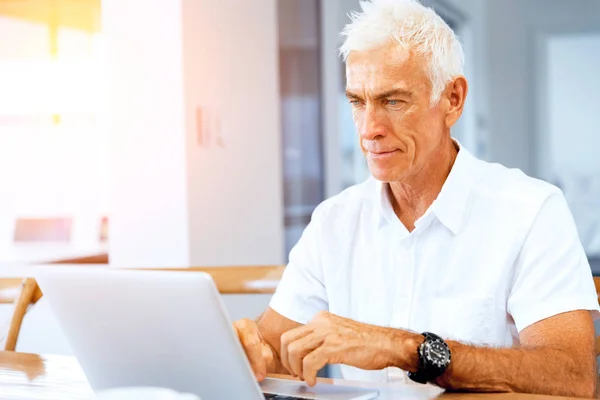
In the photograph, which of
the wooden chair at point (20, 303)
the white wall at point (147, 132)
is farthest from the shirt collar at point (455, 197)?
the white wall at point (147, 132)

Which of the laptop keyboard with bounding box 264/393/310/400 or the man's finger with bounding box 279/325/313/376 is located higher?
the man's finger with bounding box 279/325/313/376

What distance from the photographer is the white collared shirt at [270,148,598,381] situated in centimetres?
149

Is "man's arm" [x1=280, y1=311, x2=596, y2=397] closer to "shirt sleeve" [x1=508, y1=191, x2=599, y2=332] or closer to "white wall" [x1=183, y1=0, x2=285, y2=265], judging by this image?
"shirt sleeve" [x1=508, y1=191, x2=599, y2=332]

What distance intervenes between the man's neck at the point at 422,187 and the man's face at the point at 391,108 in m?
0.04

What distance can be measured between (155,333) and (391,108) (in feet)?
2.25

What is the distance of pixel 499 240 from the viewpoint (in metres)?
1.57

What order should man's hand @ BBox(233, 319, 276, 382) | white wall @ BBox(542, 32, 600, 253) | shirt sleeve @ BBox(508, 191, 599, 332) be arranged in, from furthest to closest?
white wall @ BBox(542, 32, 600, 253)
shirt sleeve @ BBox(508, 191, 599, 332)
man's hand @ BBox(233, 319, 276, 382)

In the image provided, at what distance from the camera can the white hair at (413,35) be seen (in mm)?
1590

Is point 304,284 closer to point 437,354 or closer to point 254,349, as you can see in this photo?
point 254,349

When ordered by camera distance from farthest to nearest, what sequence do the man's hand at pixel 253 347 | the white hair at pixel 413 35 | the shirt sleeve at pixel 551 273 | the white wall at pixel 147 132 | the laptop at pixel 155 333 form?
the white wall at pixel 147 132 → the white hair at pixel 413 35 → the shirt sleeve at pixel 551 273 → the man's hand at pixel 253 347 → the laptop at pixel 155 333

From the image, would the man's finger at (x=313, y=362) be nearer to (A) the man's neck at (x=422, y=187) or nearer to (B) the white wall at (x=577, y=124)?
(A) the man's neck at (x=422, y=187)

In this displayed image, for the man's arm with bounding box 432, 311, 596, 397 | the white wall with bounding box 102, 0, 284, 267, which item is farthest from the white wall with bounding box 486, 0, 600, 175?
the man's arm with bounding box 432, 311, 596, 397

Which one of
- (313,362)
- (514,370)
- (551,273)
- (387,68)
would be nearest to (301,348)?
(313,362)

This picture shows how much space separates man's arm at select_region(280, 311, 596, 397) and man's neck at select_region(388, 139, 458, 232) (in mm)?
403
